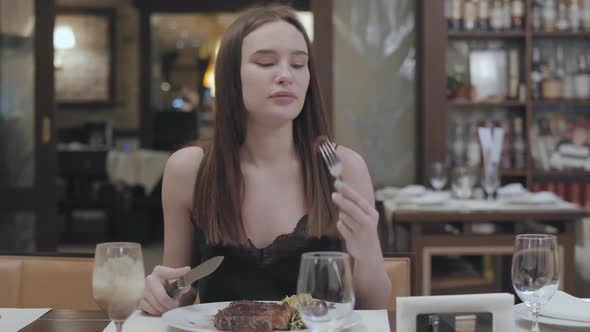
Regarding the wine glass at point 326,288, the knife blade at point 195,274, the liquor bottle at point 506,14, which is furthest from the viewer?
the liquor bottle at point 506,14

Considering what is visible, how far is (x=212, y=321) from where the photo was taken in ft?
4.58

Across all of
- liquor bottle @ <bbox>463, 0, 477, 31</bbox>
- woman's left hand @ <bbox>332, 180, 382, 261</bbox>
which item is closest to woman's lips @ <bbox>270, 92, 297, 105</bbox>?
woman's left hand @ <bbox>332, 180, 382, 261</bbox>

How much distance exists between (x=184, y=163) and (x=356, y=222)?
2.21 feet

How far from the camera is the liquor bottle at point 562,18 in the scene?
5547 millimetres

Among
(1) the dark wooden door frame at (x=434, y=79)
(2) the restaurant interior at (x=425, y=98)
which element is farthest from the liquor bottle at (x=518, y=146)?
(1) the dark wooden door frame at (x=434, y=79)

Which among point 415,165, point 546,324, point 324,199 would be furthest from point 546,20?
point 546,324

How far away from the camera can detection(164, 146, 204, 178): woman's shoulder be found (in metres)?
2.01

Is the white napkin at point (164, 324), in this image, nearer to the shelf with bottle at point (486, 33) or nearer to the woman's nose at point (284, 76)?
the woman's nose at point (284, 76)

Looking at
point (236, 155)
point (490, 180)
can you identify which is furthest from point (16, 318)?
point (490, 180)

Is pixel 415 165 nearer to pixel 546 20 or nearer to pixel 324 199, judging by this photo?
pixel 546 20

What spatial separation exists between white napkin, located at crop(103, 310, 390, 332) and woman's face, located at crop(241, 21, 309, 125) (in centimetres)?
50

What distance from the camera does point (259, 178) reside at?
1980 millimetres

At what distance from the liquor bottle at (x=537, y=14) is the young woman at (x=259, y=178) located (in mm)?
3967

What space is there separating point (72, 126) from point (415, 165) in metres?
5.83
